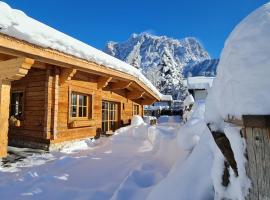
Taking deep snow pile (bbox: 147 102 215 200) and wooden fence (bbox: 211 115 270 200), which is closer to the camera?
wooden fence (bbox: 211 115 270 200)

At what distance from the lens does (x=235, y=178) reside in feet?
5.36

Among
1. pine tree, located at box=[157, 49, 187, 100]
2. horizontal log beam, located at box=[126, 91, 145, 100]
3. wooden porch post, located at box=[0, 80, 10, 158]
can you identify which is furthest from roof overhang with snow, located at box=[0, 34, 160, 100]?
pine tree, located at box=[157, 49, 187, 100]

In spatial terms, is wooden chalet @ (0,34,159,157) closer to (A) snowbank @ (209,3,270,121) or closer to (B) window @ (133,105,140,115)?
(A) snowbank @ (209,3,270,121)

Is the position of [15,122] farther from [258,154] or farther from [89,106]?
[258,154]

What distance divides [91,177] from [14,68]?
3.14 meters

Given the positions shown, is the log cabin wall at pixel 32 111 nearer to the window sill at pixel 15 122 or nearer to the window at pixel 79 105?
the window sill at pixel 15 122

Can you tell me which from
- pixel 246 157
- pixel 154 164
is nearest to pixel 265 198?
→ pixel 246 157

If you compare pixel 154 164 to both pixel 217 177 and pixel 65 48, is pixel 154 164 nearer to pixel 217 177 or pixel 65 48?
pixel 217 177

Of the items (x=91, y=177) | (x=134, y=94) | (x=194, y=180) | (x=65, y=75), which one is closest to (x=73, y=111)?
(x=65, y=75)

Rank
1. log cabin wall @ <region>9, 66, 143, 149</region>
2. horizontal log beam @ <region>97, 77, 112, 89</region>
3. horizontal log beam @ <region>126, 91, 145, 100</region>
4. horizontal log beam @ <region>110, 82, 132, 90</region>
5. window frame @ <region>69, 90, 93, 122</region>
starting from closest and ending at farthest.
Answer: log cabin wall @ <region>9, 66, 143, 149</region>, window frame @ <region>69, 90, 93, 122</region>, horizontal log beam @ <region>97, 77, 112, 89</region>, horizontal log beam @ <region>110, 82, 132, 90</region>, horizontal log beam @ <region>126, 91, 145, 100</region>

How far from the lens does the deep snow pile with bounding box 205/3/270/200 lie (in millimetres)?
1174

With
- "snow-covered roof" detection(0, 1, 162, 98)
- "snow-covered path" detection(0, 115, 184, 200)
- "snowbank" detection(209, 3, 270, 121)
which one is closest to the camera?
"snowbank" detection(209, 3, 270, 121)

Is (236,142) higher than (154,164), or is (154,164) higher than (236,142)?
(236,142)

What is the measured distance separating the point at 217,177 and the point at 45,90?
6.73m
